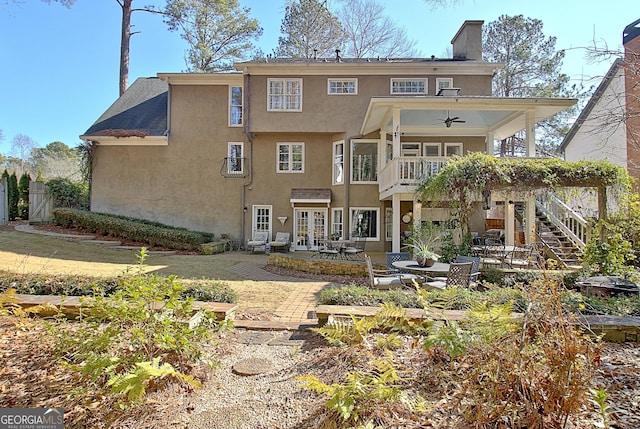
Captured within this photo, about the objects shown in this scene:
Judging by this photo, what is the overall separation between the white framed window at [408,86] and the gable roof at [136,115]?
10.8 meters

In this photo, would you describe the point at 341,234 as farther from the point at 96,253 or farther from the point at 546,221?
the point at 96,253

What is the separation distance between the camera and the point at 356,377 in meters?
2.57

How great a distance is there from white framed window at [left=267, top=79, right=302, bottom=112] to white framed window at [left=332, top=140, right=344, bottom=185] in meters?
2.42

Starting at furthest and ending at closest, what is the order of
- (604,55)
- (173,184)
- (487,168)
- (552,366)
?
(173,184)
(487,168)
(604,55)
(552,366)

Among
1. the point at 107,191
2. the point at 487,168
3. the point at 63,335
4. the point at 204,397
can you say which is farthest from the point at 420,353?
the point at 107,191

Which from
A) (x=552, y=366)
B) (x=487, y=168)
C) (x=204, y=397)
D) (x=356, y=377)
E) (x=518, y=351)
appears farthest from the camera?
(x=487, y=168)

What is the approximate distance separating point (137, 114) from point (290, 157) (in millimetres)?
8212

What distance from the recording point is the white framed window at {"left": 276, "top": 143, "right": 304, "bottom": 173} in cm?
1608

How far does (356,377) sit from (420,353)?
3.17 feet

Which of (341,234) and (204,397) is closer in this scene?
(204,397)

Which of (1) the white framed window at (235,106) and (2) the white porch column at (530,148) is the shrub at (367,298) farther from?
(1) the white framed window at (235,106)

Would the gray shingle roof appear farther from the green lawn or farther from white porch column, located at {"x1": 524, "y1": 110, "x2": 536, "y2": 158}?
white porch column, located at {"x1": 524, "y1": 110, "x2": 536, "y2": 158}

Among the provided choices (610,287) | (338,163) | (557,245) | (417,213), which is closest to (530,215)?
(557,245)

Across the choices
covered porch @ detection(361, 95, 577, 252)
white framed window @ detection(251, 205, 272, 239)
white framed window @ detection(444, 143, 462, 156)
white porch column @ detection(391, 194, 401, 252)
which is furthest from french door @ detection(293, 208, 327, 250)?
white framed window @ detection(444, 143, 462, 156)
